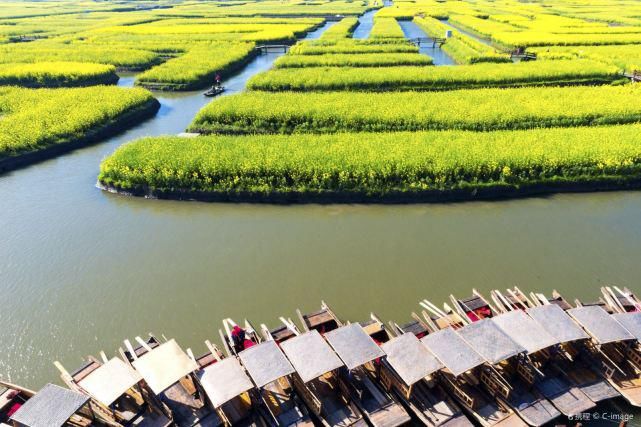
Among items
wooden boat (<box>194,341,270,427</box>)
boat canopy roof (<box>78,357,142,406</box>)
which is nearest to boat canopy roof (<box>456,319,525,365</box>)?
wooden boat (<box>194,341,270,427</box>)

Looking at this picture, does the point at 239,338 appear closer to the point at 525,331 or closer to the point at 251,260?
the point at 251,260

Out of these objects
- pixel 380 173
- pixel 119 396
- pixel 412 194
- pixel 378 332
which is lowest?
A: pixel 378 332

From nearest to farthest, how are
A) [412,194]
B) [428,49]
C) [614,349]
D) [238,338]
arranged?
[614,349]
[238,338]
[412,194]
[428,49]

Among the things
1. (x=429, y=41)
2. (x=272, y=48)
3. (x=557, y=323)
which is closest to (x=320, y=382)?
(x=557, y=323)

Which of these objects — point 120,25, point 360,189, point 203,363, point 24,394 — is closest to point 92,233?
point 24,394

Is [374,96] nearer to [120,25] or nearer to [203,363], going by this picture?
[203,363]

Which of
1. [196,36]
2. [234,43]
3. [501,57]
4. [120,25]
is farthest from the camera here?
[120,25]

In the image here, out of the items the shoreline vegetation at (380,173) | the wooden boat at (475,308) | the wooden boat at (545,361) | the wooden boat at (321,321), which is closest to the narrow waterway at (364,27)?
the shoreline vegetation at (380,173)
